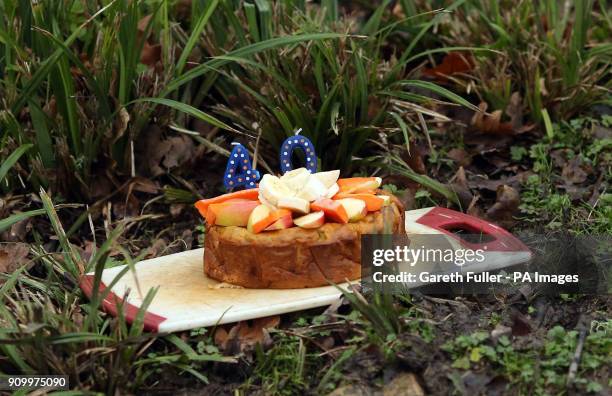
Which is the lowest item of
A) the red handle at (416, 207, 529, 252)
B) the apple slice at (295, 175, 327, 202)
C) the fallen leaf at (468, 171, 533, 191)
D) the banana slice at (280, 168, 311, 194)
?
the red handle at (416, 207, 529, 252)

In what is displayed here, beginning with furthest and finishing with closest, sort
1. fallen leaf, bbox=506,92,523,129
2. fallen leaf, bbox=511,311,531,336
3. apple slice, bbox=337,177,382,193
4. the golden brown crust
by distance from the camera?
fallen leaf, bbox=506,92,523,129
apple slice, bbox=337,177,382,193
the golden brown crust
fallen leaf, bbox=511,311,531,336

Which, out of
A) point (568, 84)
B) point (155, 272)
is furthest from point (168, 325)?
point (568, 84)

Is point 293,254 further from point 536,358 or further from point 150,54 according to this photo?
point 150,54

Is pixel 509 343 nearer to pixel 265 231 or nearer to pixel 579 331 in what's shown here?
pixel 579 331

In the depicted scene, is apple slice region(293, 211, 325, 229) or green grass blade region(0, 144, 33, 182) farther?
green grass blade region(0, 144, 33, 182)

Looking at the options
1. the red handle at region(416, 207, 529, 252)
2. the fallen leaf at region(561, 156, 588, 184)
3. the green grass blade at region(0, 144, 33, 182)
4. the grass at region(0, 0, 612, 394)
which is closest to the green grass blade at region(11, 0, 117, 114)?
the grass at region(0, 0, 612, 394)

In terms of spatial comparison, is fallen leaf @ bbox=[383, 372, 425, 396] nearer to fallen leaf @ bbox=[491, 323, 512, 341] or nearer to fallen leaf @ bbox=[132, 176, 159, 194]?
fallen leaf @ bbox=[491, 323, 512, 341]
